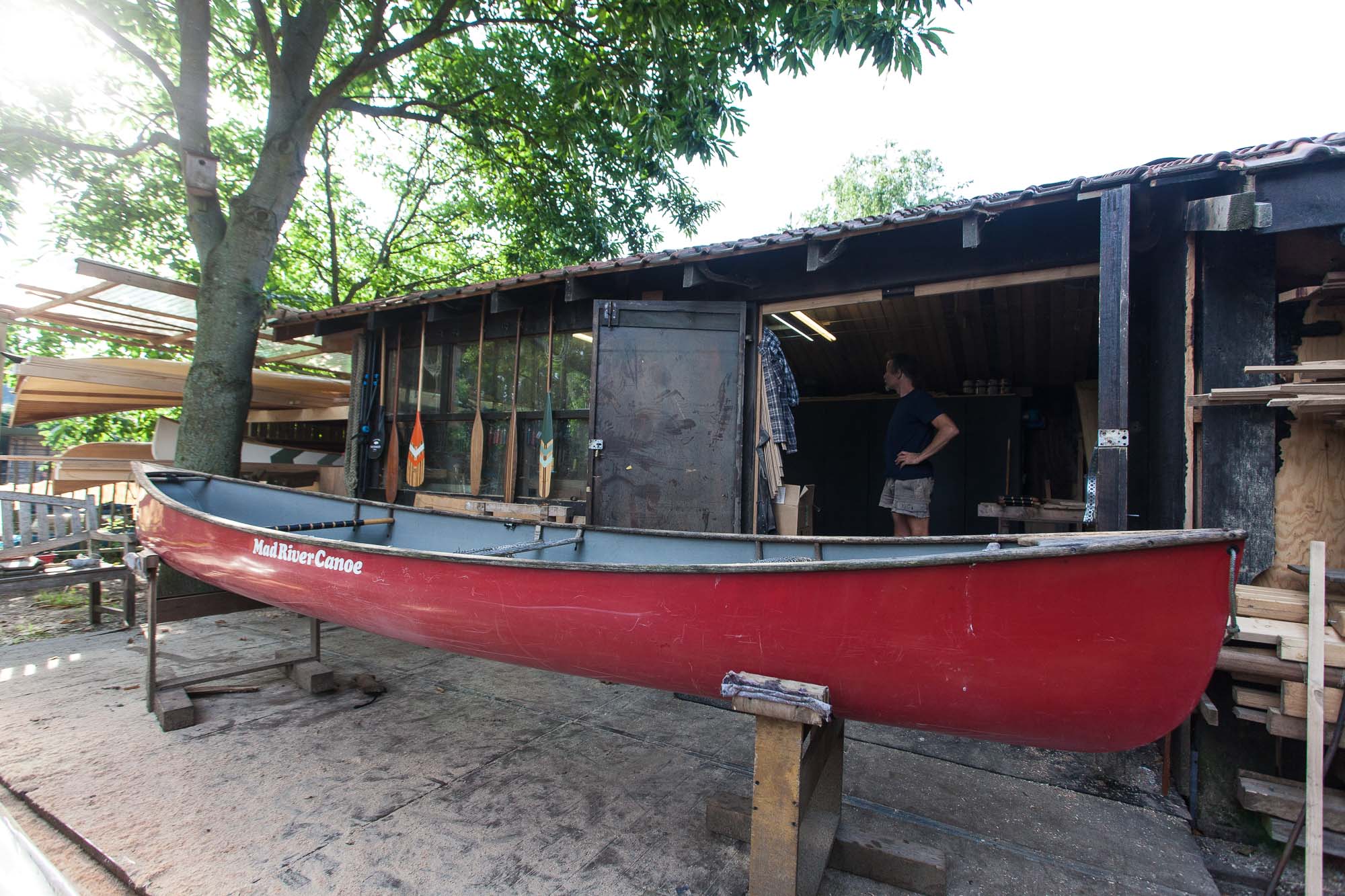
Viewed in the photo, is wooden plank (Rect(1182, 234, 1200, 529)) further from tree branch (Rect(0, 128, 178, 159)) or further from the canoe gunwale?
tree branch (Rect(0, 128, 178, 159))

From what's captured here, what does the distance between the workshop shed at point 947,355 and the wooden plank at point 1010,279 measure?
0.05ft

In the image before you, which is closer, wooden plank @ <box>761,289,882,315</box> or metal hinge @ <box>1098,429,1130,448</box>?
metal hinge @ <box>1098,429,1130,448</box>

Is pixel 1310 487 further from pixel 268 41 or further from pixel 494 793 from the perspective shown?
pixel 268 41

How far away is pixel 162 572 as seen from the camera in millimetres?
5355

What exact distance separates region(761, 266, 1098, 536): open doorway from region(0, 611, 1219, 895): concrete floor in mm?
2970

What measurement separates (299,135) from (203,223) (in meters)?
1.26

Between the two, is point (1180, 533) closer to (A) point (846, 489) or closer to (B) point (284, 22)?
(A) point (846, 489)

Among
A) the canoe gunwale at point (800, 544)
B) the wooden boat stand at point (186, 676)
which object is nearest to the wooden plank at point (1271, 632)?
→ the canoe gunwale at point (800, 544)

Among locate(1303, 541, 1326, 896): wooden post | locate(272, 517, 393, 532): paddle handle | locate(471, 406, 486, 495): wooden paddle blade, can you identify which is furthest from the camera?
locate(471, 406, 486, 495): wooden paddle blade

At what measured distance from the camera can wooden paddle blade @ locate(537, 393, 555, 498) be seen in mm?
5383

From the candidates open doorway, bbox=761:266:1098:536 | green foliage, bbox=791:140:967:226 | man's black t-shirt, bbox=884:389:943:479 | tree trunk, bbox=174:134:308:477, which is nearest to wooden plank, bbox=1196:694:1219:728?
man's black t-shirt, bbox=884:389:943:479

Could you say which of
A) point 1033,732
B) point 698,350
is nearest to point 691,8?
point 698,350

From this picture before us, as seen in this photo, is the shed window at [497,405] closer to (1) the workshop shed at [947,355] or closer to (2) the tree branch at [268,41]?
(1) the workshop shed at [947,355]

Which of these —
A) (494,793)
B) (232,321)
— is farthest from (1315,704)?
(232,321)
